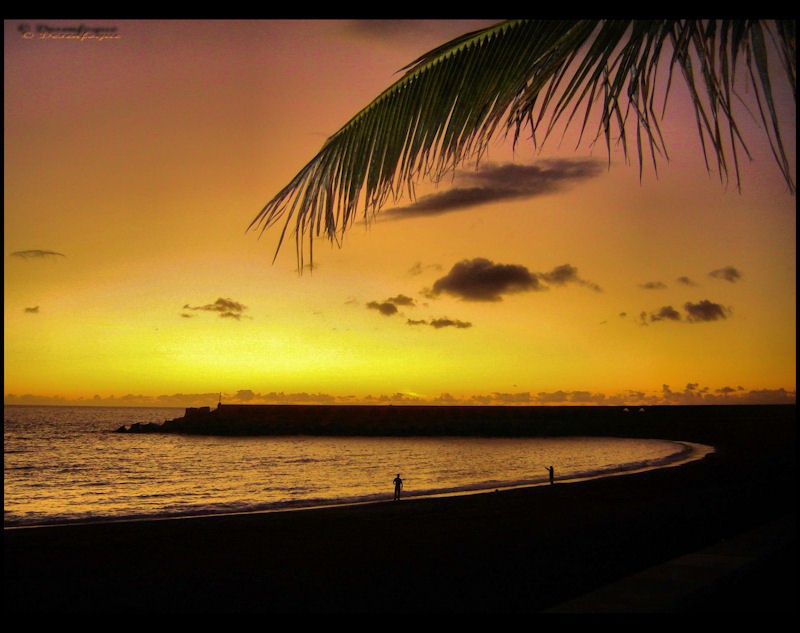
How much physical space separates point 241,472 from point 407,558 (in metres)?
31.8

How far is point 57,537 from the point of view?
1184 cm

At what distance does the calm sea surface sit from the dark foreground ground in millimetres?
5367

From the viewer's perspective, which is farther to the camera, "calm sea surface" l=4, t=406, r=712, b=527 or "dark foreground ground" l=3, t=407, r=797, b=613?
"calm sea surface" l=4, t=406, r=712, b=527

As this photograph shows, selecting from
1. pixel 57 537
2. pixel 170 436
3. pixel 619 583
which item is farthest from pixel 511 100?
pixel 170 436

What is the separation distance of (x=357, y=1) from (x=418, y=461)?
45.8m

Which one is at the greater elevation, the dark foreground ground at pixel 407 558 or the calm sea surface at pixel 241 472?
the dark foreground ground at pixel 407 558

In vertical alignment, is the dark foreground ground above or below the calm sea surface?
above

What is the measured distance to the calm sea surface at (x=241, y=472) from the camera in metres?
23.2

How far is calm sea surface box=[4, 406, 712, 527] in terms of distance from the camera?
23203mm

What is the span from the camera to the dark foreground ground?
668 centimetres

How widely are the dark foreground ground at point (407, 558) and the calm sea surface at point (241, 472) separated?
5367mm

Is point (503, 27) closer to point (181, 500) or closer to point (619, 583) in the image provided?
point (619, 583)

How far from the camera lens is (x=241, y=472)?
3969 cm

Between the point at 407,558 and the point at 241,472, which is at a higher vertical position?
the point at 407,558
